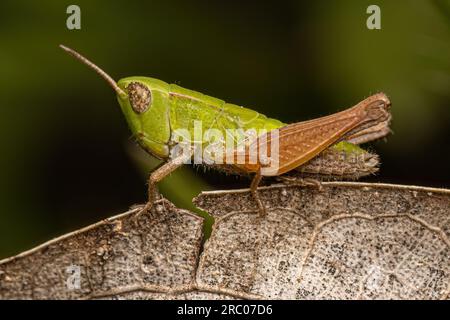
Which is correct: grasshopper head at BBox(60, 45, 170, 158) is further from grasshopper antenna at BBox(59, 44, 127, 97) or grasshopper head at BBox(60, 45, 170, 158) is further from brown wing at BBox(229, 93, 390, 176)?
brown wing at BBox(229, 93, 390, 176)

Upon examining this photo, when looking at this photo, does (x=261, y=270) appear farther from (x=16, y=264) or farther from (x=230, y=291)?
(x=16, y=264)

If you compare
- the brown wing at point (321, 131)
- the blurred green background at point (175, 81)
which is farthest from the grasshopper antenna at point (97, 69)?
the brown wing at point (321, 131)

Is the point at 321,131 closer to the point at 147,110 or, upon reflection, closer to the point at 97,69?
the point at 147,110

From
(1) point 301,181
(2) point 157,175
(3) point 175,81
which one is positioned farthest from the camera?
(3) point 175,81

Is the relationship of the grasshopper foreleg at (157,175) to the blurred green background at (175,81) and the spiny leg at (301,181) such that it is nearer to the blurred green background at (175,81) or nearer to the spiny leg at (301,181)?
the blurred green background at (175,81)

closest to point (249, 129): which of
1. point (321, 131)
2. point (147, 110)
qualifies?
point (321, 131)
